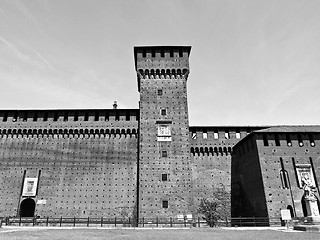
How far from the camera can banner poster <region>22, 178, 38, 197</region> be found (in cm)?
2233

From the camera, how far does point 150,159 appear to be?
2256 cm

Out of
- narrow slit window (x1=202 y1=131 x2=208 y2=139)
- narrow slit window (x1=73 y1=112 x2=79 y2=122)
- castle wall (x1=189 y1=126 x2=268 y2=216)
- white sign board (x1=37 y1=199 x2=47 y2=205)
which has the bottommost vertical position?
white sign board (x1=37 y1=199 x2=47 y2=205)

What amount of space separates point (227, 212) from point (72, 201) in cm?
1383

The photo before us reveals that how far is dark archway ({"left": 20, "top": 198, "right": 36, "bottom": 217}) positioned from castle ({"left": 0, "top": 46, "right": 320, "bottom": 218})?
9 centimetres

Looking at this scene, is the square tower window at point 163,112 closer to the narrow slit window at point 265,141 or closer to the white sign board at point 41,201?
the narrow slit window at point 265,141

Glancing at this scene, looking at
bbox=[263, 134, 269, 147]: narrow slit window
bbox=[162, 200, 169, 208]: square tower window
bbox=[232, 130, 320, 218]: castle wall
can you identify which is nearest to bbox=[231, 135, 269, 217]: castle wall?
bbox=[232, 130, 320, 218]: castle wall

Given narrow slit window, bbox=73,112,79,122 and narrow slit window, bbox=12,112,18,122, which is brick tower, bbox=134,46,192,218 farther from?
narrow slit window, bbox=12,112,18,122

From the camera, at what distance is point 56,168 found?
23453mm

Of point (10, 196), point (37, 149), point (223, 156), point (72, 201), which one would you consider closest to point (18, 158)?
point (37, 149)

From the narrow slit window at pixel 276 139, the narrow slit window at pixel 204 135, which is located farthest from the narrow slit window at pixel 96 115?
the narrow slit window at pixel 276 139

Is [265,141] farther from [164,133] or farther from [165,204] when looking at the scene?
[165,204]

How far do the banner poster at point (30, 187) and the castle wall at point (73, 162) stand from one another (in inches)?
14.1

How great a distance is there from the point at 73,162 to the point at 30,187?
4.15 meters

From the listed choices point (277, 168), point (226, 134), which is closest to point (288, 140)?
point (277, 168)
